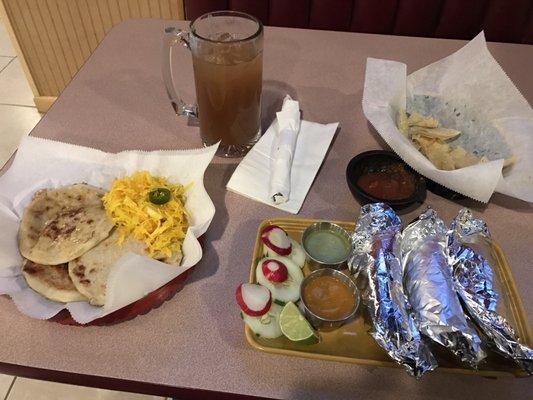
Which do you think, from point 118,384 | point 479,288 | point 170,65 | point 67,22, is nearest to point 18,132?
point 67,22

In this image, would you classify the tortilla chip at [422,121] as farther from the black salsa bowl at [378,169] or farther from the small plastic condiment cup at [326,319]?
the small plastic condiment cup at [326,319]

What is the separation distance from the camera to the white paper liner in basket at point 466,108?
3.16ft

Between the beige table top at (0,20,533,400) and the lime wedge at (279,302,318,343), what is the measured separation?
5 cm

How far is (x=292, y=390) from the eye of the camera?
0.71 meters

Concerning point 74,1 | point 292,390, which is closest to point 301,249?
point 292,390

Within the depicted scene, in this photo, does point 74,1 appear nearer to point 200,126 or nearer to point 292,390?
point 200,126

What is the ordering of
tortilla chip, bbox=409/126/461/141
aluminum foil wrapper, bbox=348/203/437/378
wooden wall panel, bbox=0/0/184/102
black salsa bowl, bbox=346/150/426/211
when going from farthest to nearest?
wooden wall panel, bbox=0/0/184/102 → tortilla chip, bbox=409/126/461/141 → black salsa bowl, bbox=346/150/426/211 → aluminum foil wrapper, bbox=348/203/437/378

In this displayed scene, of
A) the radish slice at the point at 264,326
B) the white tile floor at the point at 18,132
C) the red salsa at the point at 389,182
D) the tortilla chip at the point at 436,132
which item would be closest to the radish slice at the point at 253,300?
the radish slice at the point at 264,326

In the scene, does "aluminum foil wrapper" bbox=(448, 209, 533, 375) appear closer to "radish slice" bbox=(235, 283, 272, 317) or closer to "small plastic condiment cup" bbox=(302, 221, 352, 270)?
"small plastic condiment cup" bbox=(302, 221, 352, 270)

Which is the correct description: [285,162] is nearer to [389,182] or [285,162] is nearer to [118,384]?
[389,182]

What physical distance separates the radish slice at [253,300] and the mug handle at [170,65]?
0.53m

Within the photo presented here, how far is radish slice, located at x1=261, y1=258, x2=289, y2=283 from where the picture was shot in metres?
0.78

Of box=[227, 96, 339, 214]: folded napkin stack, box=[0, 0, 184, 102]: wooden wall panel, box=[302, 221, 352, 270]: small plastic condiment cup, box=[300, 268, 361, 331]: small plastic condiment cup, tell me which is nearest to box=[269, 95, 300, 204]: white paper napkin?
box=[227, 96, 339, 214]: folded napkin stack

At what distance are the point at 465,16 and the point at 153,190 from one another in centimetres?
157
